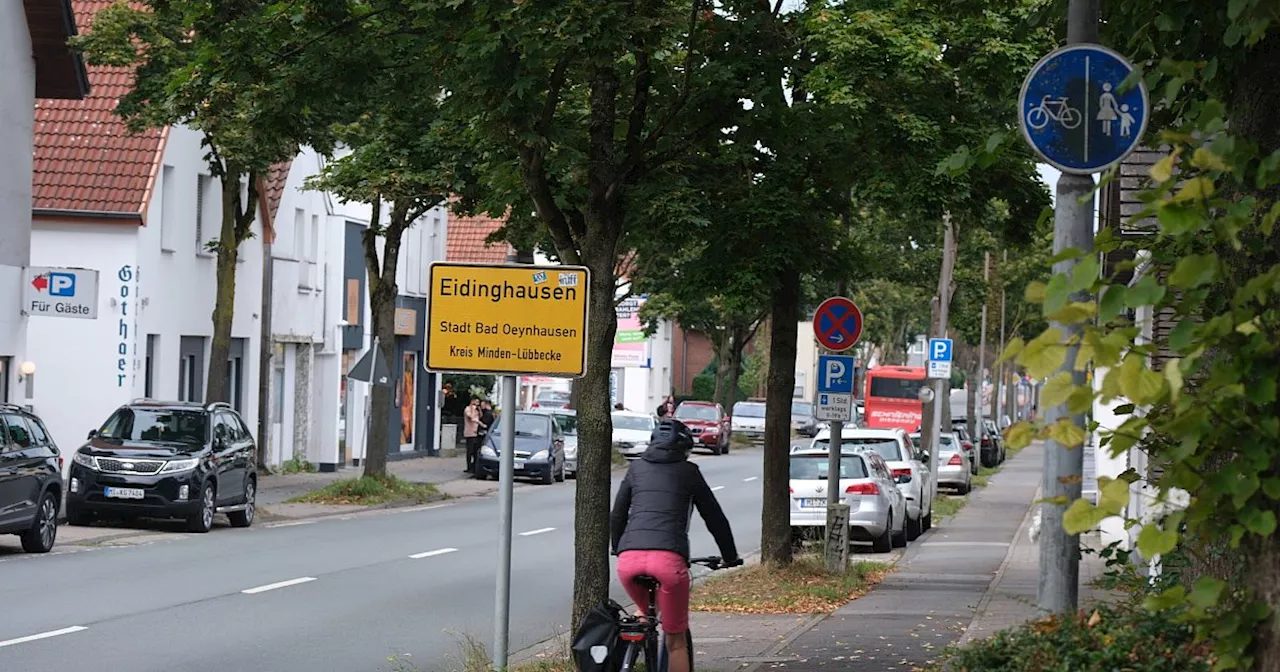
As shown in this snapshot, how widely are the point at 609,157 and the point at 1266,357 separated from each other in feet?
22.3

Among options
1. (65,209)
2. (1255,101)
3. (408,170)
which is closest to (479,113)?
(1255,101)

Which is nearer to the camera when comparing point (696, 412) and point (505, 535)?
point (505, 535)

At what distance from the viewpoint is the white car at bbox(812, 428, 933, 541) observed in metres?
28.2

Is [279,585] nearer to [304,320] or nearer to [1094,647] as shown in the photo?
[1094,647]

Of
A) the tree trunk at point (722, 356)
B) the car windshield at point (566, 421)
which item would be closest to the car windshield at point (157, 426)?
the car windshield at point (566, 421)

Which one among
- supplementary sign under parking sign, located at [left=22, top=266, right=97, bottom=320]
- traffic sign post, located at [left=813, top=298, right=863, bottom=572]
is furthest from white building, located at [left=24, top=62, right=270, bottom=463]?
traffic sign post, located at [left=813, top=298, right=863, bottom=572]

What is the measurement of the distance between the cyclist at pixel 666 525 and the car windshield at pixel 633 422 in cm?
4787

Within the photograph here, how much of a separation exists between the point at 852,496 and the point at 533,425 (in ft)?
65.7

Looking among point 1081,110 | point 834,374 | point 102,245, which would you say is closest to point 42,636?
point 1081,110

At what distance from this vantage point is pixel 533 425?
143ft

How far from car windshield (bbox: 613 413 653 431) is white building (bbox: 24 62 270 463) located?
79.1 ft

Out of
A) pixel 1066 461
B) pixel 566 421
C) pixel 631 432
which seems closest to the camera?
pixel 1066 461

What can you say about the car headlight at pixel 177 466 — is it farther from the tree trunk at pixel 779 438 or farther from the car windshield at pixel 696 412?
the car windshield at pixel 696 412

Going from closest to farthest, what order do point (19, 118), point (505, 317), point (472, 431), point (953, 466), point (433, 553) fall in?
point (505, 317) → point (433, 553) → point (19, 118) → point (953, 466) → point (472, 431)
